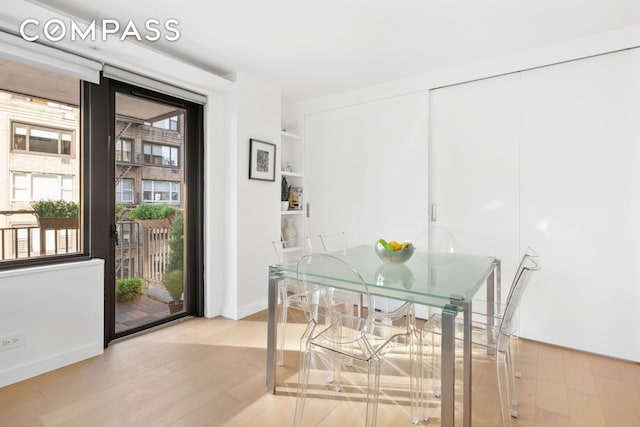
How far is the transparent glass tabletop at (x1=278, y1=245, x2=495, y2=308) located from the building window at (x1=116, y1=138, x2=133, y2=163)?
1744 millimetres

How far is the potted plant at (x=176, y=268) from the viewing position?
316 cm

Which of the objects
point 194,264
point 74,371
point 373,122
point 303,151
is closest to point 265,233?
point 194,264

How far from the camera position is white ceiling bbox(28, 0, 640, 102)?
217cm

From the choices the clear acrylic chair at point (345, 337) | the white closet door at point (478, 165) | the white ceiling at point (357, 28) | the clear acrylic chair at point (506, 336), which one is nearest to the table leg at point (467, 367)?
the clear acrylic chair at point (506, 336)

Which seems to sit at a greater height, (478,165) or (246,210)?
(478,165)

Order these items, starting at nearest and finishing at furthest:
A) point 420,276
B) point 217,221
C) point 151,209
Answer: point 420,276
point 151,209
point 217,221

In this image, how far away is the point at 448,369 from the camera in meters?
1.42

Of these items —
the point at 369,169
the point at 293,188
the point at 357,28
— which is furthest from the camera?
the point at 293,188

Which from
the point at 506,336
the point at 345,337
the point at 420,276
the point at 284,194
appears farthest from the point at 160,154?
the point at 506,336

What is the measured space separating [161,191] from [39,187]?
0.88 m

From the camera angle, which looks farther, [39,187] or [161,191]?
[161,191]

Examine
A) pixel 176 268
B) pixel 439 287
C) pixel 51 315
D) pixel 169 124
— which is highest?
pixel 169 124

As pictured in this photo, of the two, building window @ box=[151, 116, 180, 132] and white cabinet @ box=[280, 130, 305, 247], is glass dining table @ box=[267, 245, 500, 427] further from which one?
building window @ box=[151, 116, 180, 132]

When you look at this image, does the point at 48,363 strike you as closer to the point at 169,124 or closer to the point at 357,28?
the point at 169,124
